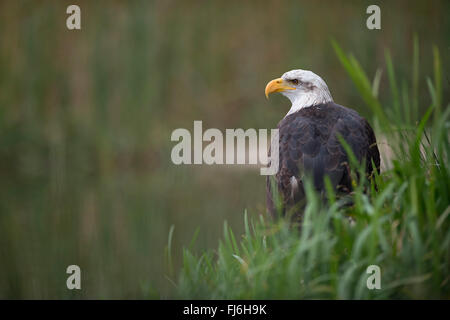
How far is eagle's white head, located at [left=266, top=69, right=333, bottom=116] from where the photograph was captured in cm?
404

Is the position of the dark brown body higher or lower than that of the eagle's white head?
lower

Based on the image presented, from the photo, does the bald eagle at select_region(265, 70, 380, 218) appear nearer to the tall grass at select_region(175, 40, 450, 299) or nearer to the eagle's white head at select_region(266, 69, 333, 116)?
the eagle's white head at select_region(266, 69, 333, 116)

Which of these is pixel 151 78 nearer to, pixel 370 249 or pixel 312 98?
pixel 312 98

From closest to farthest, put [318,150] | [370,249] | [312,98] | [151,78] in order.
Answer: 1. [370,249]
2. [318,150]
3. [312,98]
4. [151,78]

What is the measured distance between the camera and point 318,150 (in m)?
3.47

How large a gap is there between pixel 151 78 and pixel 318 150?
8.48 metres

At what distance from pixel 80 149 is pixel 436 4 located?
25.9ft

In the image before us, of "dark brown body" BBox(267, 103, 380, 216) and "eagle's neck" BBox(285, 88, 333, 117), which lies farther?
"eagle's neck" BBox(285, 88, 333, 117)

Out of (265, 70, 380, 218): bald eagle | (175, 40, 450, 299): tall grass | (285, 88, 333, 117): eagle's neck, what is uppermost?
(285, 88, 333, 117): eagle's neck

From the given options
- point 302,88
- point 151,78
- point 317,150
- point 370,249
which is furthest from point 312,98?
point 151,78

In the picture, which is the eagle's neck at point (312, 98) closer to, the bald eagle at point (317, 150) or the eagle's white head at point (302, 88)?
the eagle's white head at point (302, 88)

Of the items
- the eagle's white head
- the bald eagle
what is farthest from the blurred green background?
the bald eagle
